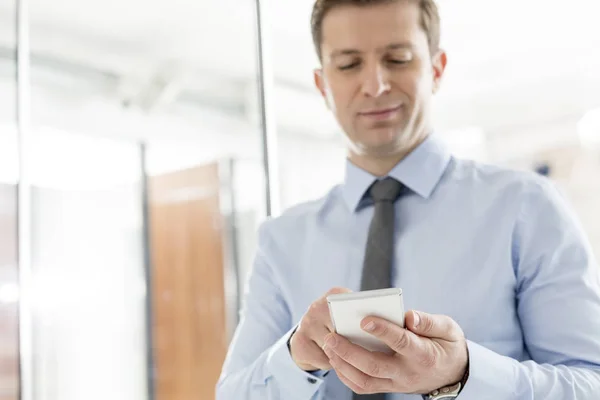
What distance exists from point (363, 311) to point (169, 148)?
3.88 m

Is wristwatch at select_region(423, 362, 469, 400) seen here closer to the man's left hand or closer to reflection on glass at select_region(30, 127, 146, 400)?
the man's left hand

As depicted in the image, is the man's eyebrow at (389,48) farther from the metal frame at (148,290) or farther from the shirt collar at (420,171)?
the metal frame at (148,290)

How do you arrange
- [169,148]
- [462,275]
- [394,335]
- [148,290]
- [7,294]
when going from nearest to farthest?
[394,335] → [462,275] → [7,294] → [169,148] → [148,290]

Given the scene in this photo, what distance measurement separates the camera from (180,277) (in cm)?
489

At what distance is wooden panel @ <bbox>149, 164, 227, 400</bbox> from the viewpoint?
470 centimetres

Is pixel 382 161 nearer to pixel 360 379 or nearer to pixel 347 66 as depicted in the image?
pixel 347 66

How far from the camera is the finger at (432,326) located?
0.75m

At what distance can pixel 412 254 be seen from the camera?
3.85ft

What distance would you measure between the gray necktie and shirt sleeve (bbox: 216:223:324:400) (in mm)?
147

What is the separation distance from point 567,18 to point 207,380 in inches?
146

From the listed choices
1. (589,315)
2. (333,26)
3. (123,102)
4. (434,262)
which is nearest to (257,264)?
(434,262)

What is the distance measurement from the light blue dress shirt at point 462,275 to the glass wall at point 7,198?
2486mm

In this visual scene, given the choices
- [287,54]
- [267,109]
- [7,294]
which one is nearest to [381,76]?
[267,109]

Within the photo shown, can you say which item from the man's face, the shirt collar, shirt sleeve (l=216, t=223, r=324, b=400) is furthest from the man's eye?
shirt sleeve (l=216, t=223, r=324, b=400)
